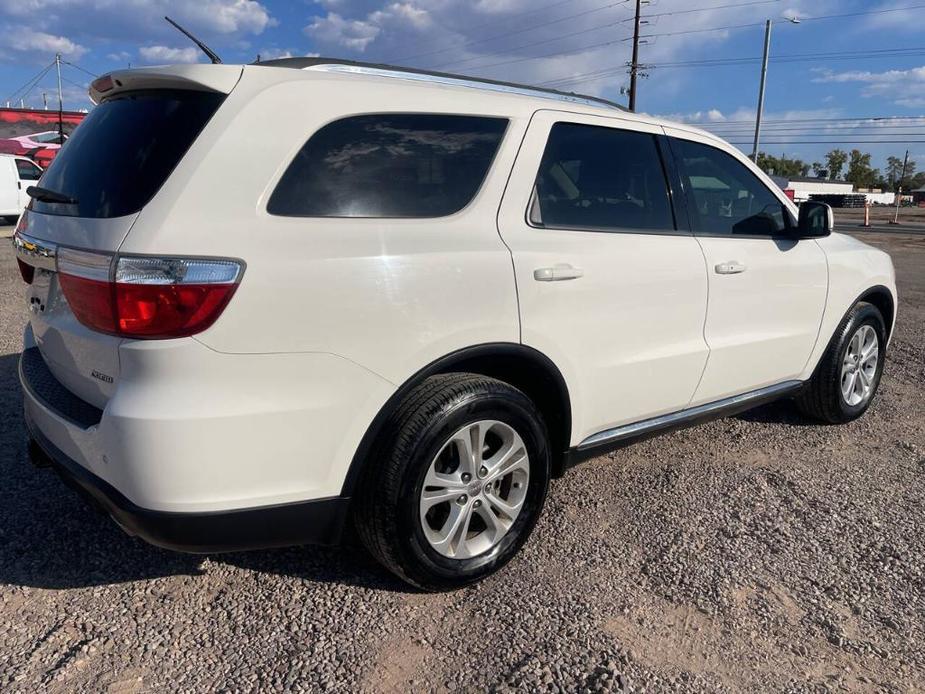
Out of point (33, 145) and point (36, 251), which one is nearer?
point (36, 251)

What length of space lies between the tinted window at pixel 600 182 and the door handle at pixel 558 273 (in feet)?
0.61

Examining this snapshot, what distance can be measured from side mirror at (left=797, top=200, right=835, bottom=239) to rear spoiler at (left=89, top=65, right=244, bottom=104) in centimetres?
301

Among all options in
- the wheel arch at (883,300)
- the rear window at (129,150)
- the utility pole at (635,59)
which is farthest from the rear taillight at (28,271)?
the utility pole at (635,59)

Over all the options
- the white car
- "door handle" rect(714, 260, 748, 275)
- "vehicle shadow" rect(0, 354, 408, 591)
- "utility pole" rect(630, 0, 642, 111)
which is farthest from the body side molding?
"utility pole" rect(630, 0, 642, 111)

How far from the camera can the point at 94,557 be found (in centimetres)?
289

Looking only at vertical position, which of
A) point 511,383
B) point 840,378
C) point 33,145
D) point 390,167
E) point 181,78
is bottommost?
point 840,378

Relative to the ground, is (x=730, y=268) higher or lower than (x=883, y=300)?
higher

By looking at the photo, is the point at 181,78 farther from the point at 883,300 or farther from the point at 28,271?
the point at 883,300

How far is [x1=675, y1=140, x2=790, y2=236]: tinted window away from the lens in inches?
141

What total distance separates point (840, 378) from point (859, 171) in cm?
13814

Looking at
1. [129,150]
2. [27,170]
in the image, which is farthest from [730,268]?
[27,170]

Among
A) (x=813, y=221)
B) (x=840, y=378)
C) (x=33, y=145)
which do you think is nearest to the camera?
(x=813, y=221)

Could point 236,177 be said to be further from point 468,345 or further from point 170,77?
point 468,345

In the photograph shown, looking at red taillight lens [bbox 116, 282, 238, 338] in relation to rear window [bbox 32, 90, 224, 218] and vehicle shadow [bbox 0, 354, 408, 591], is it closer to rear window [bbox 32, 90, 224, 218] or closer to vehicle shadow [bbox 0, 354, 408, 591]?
rear window [bbox 32, 90, 224, 218]
